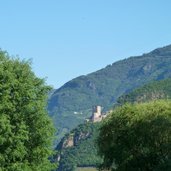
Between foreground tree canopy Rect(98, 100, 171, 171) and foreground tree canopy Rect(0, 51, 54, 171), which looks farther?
foreground tree canopy Rect(98, 100, 171, 171)

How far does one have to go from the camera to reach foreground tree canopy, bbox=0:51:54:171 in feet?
129

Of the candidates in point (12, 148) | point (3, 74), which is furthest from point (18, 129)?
point (3, 74)

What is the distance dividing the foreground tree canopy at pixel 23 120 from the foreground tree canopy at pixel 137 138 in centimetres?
1080

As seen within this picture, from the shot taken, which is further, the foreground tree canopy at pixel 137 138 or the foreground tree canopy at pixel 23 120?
the foreground tree canopy at pixel 137 138

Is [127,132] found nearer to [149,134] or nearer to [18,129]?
[149,134]

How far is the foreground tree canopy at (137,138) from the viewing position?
50.3m

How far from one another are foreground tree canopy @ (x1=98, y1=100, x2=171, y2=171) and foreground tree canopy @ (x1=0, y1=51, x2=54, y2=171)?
1080 centimetres

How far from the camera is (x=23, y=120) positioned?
136 ft

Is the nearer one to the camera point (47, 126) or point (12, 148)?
point (12, 148)

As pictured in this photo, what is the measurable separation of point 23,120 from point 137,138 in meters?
13.6

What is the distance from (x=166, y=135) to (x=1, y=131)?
57.8ft

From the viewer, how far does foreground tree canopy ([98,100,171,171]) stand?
5034cm

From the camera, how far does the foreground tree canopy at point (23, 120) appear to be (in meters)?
39.4

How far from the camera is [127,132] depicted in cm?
5225
